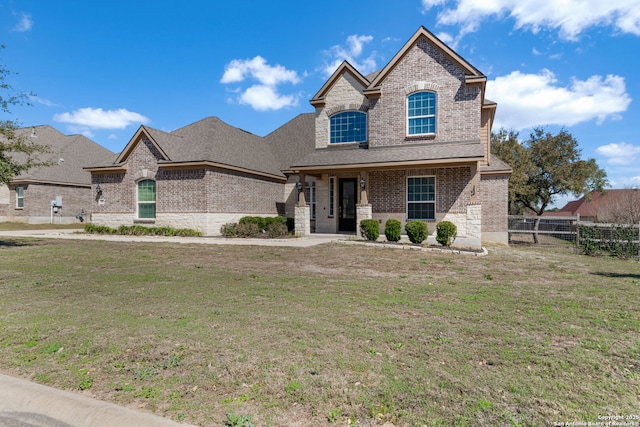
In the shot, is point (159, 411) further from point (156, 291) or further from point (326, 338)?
point (156, 291)

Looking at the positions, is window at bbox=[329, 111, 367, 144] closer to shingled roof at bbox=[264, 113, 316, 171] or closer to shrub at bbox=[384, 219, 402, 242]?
shingled roof at bbox=[264, 113, 316, 171]

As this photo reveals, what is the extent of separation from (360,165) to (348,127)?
394cm

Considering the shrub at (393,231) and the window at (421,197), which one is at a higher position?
the window at (421,197)

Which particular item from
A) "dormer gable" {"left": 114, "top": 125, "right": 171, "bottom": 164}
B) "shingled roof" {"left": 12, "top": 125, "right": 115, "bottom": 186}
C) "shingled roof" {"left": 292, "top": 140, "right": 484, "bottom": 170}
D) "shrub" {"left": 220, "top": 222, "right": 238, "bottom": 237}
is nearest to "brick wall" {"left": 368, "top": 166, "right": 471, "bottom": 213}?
"shingled roof" {"left": 292, "top": 140, "right": 484, "bottom": 170}

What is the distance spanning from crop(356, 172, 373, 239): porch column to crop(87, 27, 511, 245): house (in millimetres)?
52

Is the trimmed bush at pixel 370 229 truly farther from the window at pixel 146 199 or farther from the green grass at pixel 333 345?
the window at pixel 146 199

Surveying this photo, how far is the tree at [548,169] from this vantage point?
28.5 meters

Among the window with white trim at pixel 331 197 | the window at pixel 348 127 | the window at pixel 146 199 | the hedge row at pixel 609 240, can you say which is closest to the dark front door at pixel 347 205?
the window with white trim at pixel 331 197

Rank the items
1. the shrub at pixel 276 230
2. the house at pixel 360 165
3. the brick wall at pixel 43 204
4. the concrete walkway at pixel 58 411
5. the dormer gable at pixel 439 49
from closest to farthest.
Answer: the concrete walkway at pixel 58 411
the dormer gable at pixel 439 49
the house at pixel 360 165
the shrub at pixel 276 230
the brick wall at pixel 43 204

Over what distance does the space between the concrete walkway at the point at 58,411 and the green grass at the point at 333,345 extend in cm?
13

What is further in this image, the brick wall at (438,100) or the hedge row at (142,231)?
the hedge row at (142,231)

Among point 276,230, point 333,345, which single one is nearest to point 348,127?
point 276,230

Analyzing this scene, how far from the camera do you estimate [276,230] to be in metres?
18.4

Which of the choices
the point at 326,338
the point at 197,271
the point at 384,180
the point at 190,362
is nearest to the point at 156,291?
the point at 197,271
